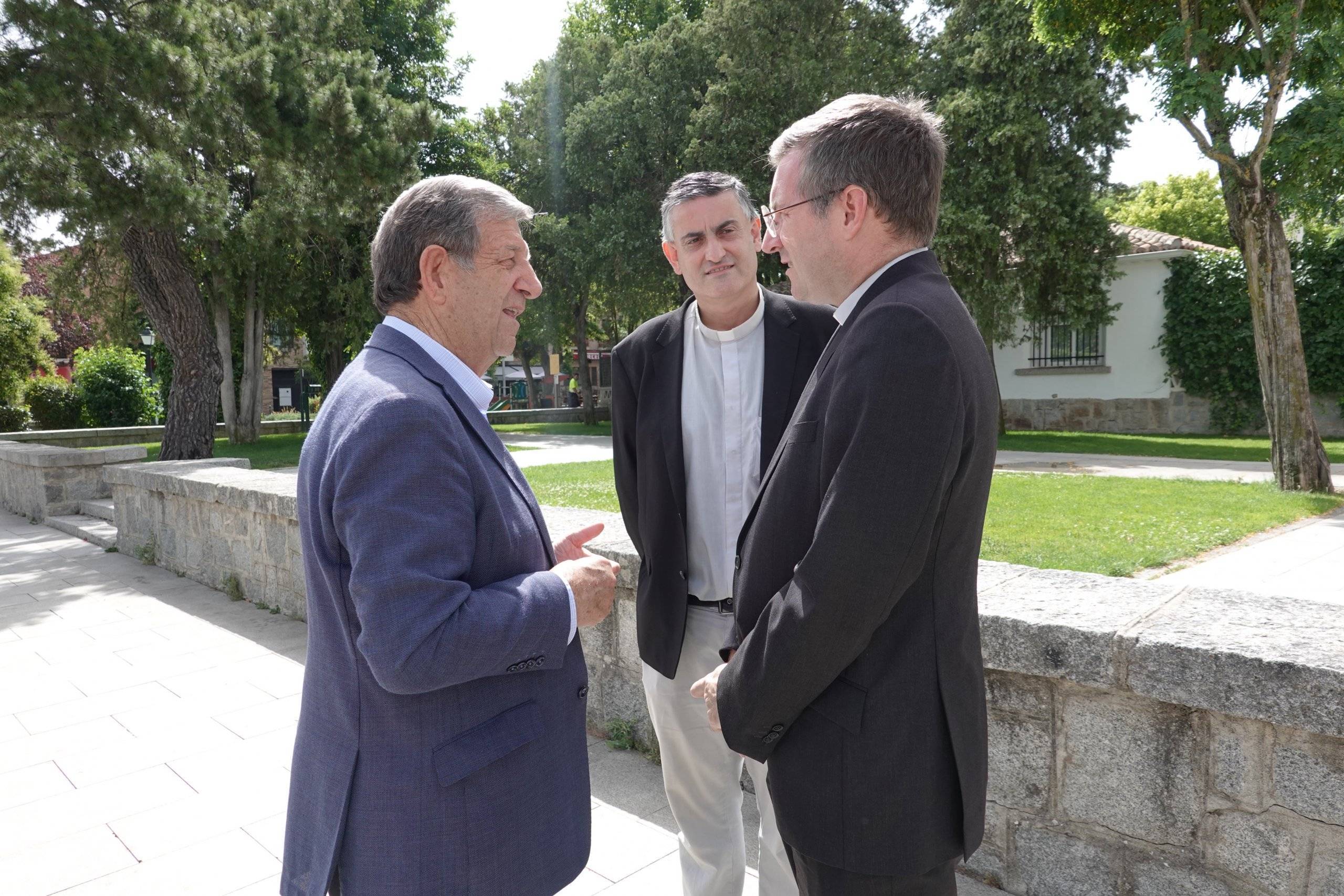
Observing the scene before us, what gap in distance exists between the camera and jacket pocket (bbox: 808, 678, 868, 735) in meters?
1.42

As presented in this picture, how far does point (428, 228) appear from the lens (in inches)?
65.6

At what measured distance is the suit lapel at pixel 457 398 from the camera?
1.60m

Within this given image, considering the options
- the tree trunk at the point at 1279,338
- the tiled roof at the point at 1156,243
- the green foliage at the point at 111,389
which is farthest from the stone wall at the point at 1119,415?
the green foliage at the point at 111,389

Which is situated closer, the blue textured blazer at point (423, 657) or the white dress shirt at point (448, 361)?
the blue textured blazer at point (423, 657)

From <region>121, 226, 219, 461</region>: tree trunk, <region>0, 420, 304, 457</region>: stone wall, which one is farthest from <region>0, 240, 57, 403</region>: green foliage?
<region>121, 226, 219, 461</region>: tree trunk

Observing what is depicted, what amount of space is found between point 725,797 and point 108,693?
13.3 ft

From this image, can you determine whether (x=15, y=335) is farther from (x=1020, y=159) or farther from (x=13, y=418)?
(x=1020, y=159)

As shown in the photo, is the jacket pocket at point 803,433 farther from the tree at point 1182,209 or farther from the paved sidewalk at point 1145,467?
the tree at point 1182,209

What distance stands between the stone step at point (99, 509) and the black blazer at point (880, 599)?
438 inches

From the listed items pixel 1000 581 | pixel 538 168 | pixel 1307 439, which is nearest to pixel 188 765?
pixel 1000 581

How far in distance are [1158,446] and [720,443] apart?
16.1 meters

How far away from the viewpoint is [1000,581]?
2.71 meters

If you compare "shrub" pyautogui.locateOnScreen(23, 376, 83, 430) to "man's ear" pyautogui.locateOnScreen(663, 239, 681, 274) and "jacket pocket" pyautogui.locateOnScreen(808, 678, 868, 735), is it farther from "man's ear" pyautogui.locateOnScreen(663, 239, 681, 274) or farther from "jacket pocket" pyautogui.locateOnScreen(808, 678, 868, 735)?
"jacket pocket" pyautogui.locateOnScreen(808, 678, 868, 735)

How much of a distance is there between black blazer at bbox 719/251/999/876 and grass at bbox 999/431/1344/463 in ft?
46.8
